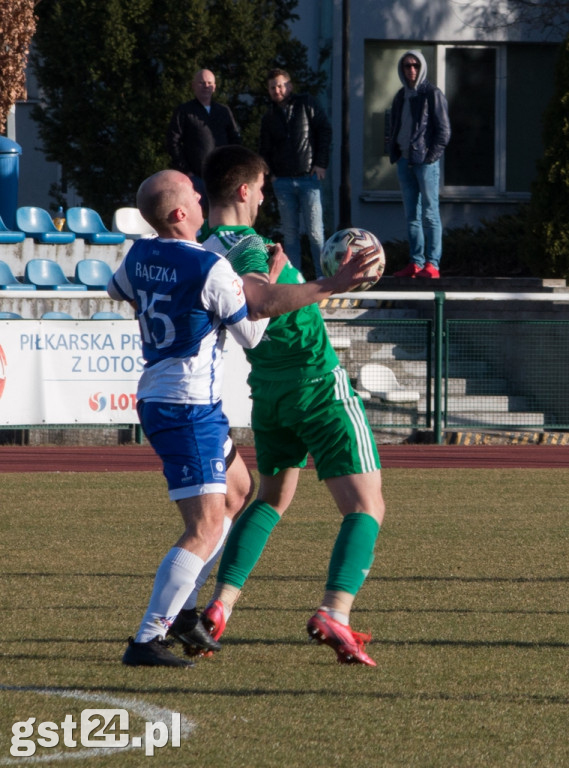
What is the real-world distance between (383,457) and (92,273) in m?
5.24

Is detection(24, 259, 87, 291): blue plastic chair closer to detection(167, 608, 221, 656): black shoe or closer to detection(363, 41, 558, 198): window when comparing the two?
detection(363, 41, 558, 198): window

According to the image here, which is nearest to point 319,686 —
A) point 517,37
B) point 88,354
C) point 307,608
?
point 307,608

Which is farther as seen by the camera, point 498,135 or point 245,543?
point 498,135

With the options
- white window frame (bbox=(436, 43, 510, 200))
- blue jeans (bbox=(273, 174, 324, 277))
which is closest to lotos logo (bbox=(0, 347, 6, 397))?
blue jeans (bbox=(273, 174, 324, 277))

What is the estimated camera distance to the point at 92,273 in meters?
17.5

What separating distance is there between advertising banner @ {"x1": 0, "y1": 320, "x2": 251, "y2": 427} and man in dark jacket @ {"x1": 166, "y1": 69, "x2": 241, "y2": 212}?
2.10 metres

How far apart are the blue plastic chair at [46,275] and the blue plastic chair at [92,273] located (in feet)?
0.49

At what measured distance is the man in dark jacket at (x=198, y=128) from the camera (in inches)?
599

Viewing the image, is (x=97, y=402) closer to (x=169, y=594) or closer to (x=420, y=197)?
(x=420, y=197)

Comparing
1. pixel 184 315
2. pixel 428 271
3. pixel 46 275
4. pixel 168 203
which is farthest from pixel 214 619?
pixel 46 275

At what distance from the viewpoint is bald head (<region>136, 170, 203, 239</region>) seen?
5.14 m

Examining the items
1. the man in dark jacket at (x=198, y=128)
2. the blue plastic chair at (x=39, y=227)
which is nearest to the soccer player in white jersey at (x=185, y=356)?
the man in dark jacket at (x=198, y=128)

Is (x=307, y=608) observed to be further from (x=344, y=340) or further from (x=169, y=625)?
(x=344, y=340)

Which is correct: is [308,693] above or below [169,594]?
below
